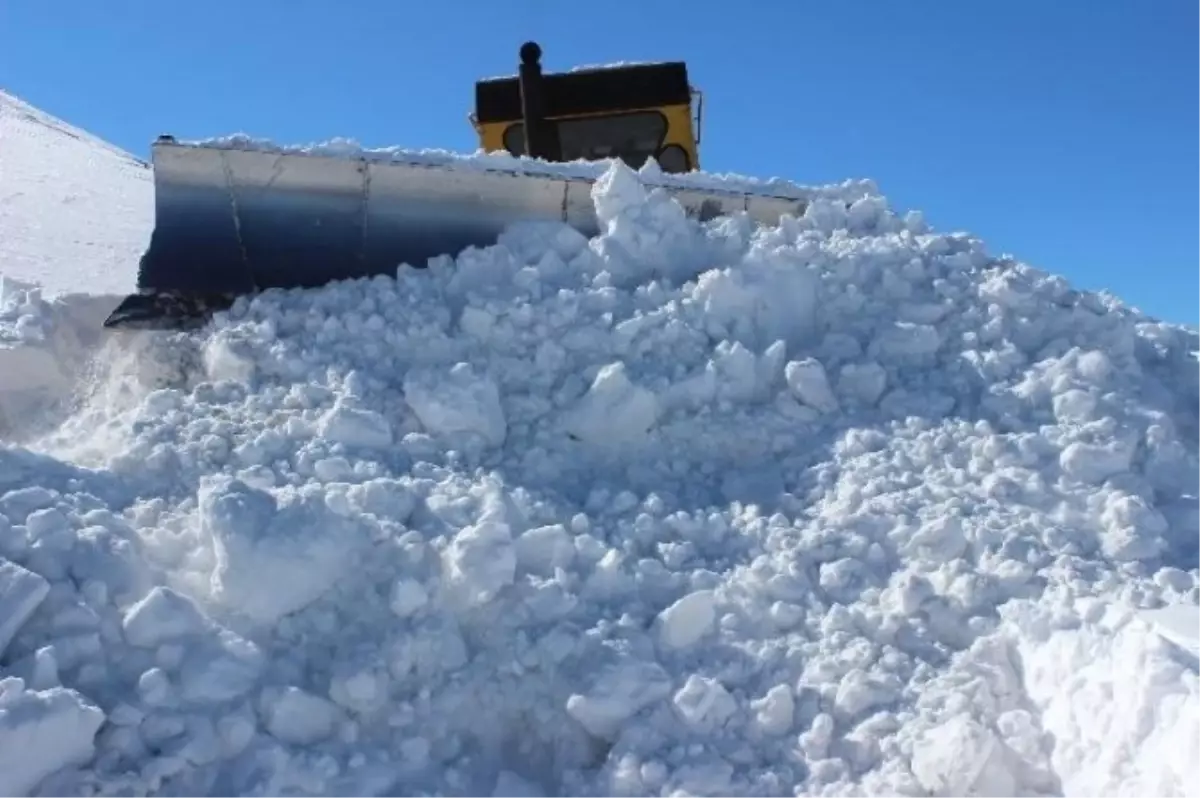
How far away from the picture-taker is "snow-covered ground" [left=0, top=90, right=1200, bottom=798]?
3.25m

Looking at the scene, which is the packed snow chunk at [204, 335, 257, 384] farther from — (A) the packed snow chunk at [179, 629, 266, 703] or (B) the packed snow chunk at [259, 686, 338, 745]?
(B) the packed snow chunk at [259, 686, 338, 745]

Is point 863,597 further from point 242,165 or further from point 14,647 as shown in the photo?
point 242,165

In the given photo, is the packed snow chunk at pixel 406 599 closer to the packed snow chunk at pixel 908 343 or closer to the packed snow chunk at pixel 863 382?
the packed snow chunk at pixel 863 382

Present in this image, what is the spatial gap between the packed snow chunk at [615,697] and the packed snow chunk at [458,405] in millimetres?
1306

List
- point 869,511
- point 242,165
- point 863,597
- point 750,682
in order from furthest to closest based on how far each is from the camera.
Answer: point 242,165 < point 869,511 < point 863,597 < point 750,682

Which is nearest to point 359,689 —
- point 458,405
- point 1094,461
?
point 458,405

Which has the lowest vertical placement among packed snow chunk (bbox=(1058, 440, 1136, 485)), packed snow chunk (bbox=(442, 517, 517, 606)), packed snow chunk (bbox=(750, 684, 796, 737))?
packed snow chunk (bbox=(750, 684, 796, 737))

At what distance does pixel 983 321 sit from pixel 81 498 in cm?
371

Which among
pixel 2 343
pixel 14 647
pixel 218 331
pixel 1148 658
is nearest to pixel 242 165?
pixel 218 331

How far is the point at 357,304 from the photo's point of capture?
205 inches

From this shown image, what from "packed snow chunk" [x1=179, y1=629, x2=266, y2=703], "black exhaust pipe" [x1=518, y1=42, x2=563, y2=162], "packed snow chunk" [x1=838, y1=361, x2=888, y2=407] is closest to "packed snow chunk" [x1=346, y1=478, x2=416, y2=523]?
"packed snow chunk" [x1=179, y1=629, x2=266, y2=703]

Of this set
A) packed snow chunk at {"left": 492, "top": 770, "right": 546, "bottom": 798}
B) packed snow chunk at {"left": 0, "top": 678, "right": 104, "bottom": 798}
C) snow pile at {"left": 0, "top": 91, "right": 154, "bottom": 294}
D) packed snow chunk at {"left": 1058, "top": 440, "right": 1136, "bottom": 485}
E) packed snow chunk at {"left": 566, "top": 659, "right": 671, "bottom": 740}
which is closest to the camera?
packed snow chunk at {"left": 0, "top": 678, "right": 104, "bottom": 798}

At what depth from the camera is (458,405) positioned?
4578 millimetres

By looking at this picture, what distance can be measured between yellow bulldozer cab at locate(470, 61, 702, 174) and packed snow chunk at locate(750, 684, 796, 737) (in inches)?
227
